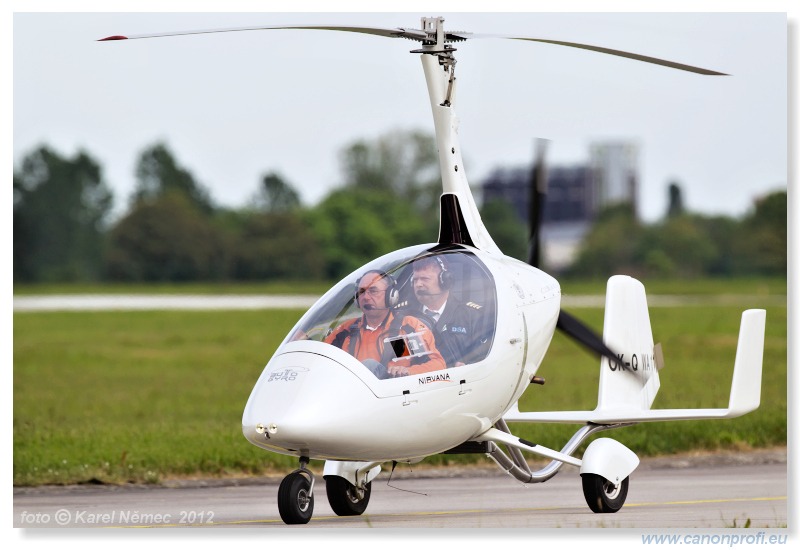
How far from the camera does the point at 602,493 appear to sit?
1305cm

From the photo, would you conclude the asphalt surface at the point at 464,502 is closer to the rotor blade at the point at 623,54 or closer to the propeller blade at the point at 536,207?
the propeller blade at the point at 536,207

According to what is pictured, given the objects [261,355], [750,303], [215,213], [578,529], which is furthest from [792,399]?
[215,213]

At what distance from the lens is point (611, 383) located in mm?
14344

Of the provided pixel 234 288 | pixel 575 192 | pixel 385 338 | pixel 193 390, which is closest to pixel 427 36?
→ pixel 385 338

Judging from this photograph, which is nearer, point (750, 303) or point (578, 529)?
point (578, 529)

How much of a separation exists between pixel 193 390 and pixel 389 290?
59.7 feet

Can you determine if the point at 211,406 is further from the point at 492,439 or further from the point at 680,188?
the point at 680,188

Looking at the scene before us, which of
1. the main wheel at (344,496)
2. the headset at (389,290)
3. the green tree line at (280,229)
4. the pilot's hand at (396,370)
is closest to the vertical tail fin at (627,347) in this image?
the main wheel at (344,496)

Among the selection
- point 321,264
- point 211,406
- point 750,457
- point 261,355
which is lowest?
point 321,264

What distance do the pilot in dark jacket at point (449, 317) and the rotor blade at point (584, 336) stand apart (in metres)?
1.42

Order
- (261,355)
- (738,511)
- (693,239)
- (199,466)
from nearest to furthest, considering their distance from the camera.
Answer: (738,511)
(199,466)
(261,355)
(693,239)

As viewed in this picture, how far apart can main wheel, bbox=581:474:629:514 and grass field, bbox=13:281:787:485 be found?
4.76m

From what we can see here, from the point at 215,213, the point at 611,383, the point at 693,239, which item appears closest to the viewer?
the point at 611,383

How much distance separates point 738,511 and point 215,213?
58.3 m
